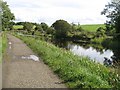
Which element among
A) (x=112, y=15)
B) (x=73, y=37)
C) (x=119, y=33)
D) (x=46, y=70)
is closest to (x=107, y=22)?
(x=112, y=15)

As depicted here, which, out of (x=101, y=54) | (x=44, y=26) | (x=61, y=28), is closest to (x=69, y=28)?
(x=61, y=28)

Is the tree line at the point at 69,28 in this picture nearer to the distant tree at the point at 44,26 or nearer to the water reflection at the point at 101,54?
the distant tree at the point at 44,26

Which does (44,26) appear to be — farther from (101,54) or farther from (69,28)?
(101,54)

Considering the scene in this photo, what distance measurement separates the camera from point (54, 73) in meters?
15.7

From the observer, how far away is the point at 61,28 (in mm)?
106438

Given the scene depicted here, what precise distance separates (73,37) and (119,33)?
35.2 m

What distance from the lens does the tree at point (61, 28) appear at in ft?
337

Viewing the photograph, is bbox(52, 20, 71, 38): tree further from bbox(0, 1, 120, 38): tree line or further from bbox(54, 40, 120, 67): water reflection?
bbox(54, 40, 120, 67): water reflection

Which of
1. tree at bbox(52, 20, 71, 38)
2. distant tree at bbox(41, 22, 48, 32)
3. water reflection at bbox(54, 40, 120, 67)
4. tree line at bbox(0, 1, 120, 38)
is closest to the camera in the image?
water reflection at bbox(54, 40, 120, 67)

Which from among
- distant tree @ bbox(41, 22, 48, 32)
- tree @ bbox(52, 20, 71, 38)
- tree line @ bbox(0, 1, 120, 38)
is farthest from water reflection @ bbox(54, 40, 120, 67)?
distant tree @ bbox(41, 22, 48, 32)

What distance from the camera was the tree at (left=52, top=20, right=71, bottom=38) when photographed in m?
103

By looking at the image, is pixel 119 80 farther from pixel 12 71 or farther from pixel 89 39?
pixel 89 39

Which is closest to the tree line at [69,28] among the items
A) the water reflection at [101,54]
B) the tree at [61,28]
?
the tree at [61,28]

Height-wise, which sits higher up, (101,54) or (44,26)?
(44,26)
